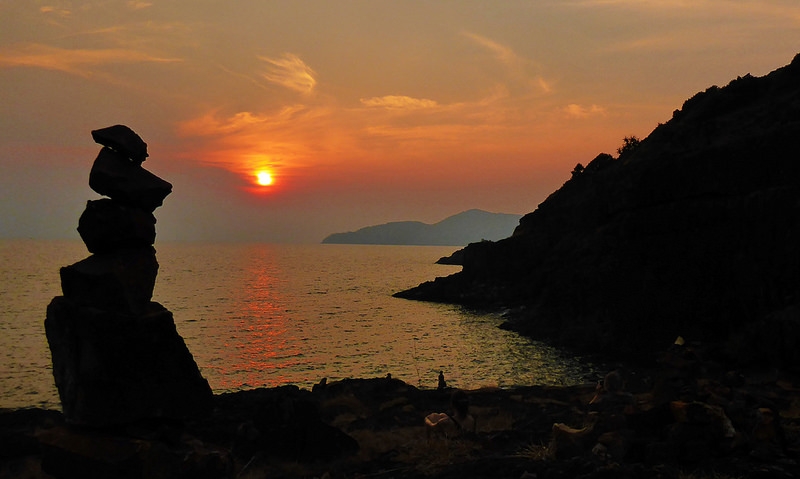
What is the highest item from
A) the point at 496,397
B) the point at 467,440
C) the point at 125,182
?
the point at 125,182

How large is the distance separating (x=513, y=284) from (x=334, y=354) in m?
49.9

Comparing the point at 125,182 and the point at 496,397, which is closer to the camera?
the point at 125,182

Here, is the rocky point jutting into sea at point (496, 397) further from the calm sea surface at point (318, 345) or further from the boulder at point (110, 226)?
the calm sea surface at point (318, 345)

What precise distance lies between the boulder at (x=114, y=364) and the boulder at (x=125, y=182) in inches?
132

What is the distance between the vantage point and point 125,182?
1686cm

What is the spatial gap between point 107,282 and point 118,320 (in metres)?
1.15

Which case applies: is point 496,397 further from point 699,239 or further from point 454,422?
point 699,239

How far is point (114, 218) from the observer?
1680cm

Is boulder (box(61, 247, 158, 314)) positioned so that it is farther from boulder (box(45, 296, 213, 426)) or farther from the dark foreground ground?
the dark foreground ground

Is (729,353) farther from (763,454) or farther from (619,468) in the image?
(619,468)

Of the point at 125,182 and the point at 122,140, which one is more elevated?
the point at 122,140

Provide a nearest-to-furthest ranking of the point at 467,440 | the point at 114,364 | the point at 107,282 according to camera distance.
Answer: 1. the point at 114,364
2. the point at 107,282
3. the point at 467,440

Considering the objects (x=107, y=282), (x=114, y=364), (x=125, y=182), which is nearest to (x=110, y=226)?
Answer: (x=125, y=182)

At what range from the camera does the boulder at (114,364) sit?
16.1 meters
